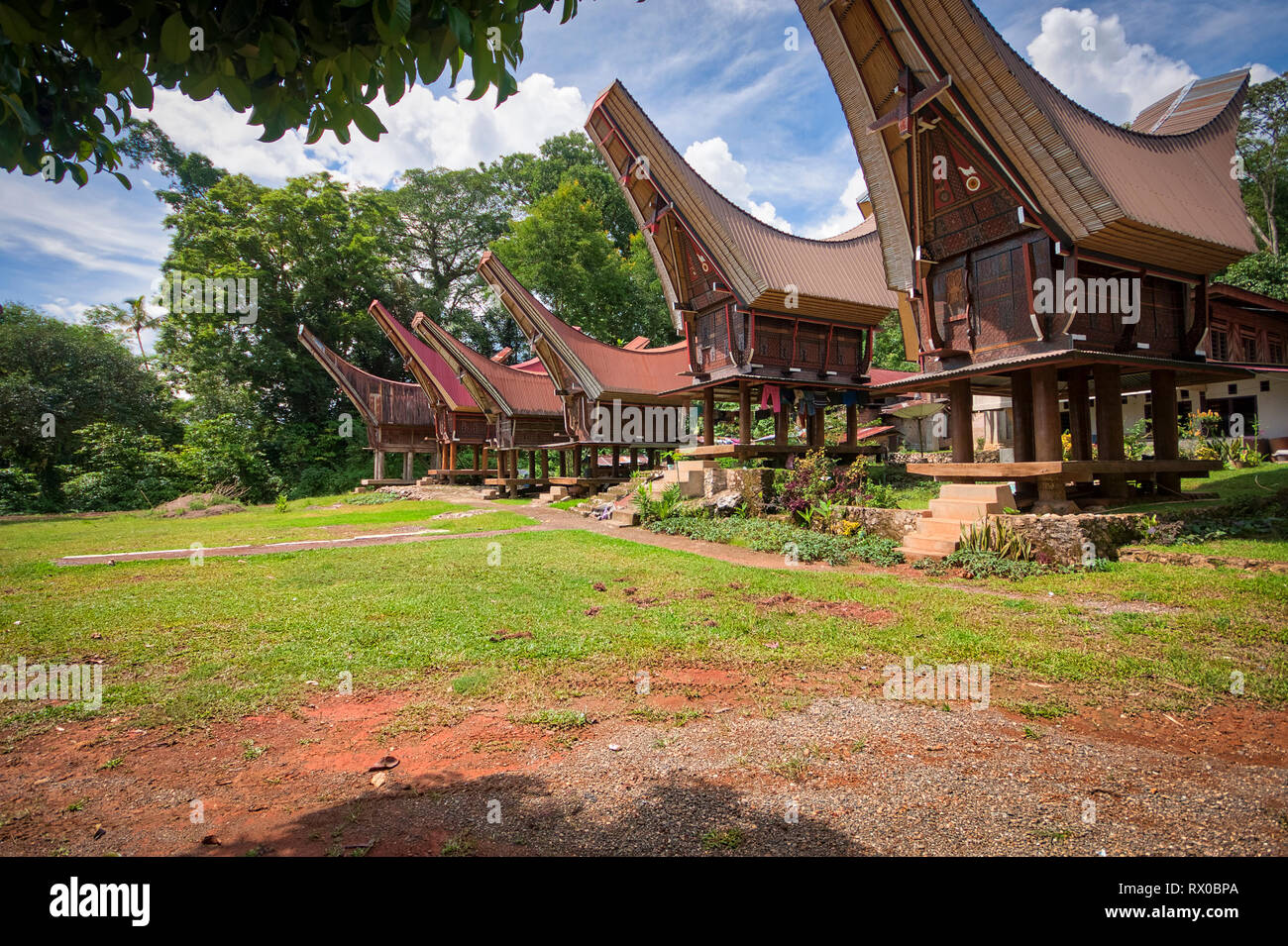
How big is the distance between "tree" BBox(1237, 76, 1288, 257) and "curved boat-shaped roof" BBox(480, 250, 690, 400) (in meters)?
32.8

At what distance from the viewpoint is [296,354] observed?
33.8 m

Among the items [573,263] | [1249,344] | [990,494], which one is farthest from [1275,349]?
[573,263]

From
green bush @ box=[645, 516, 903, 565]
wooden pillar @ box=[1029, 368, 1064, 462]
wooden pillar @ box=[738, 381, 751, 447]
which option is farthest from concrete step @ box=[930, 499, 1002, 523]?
wooden pillar @ box=[738, 381, 751, 447]

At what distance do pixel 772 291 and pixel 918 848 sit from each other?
1367 centimetres

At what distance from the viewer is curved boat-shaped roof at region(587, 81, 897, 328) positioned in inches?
567

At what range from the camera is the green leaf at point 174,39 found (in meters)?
2.05

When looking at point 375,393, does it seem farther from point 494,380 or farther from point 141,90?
Answer: point 141,90

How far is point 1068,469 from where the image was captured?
8.63 m

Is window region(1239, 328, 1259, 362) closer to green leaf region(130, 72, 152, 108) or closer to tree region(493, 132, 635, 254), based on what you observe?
green leaf region(130, 72, 152, 108)

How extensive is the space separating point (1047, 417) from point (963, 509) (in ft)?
6.30

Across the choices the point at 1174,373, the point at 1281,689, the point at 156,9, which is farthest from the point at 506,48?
the point at 1174,373

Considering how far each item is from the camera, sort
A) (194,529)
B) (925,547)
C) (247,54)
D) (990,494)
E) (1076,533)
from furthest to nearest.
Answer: (194,529), (925,547), (990,494), (1076,533), (247,54)

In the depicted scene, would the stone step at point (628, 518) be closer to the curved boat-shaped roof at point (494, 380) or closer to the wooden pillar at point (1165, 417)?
the wooden pillar at point (1165, 417)

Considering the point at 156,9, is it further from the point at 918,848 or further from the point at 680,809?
the point at 918,848
